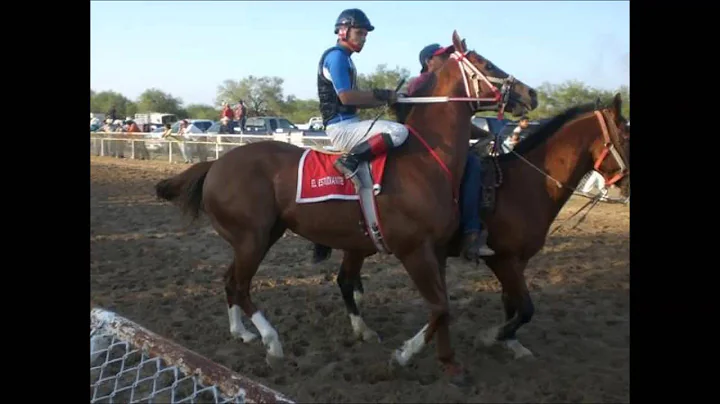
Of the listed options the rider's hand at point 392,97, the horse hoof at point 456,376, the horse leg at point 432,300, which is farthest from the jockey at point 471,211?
the horse hoof at point 456,376

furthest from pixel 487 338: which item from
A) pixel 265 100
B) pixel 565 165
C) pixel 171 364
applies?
pixel 265 100

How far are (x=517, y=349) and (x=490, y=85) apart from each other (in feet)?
6.77

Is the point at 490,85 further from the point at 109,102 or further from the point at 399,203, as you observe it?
the point at 109,102

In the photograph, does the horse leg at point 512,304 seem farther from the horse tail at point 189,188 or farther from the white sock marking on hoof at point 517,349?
the horse tail at point 189,188

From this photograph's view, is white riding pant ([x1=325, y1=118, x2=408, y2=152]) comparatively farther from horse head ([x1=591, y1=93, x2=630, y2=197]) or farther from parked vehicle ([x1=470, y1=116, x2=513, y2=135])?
horse head ([x1=591, y1=93, x2=630, y2=197])

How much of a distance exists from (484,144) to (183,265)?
174 inches

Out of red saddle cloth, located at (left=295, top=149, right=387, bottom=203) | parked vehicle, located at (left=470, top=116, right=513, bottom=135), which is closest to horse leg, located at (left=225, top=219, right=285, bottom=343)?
red saddle cloth, located at (left=295, top=149, right=387, bottom=203)

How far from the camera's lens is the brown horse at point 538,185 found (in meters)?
4.96

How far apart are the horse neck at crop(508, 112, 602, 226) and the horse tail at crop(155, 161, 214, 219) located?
272 centimetres

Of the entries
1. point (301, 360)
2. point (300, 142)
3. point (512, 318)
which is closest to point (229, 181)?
point (301, 360)

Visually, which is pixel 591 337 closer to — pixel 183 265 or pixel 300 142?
pixel 183 265

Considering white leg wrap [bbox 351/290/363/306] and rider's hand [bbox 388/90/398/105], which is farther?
white leg wrap [bbox 351/290/363/306]

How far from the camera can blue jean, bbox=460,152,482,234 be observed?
4802 mm
